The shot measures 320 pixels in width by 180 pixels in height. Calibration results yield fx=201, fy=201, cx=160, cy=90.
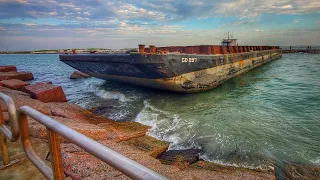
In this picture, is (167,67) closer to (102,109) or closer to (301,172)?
(102,109)

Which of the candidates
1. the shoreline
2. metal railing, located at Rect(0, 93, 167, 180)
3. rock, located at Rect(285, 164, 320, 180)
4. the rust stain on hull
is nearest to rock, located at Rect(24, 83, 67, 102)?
the shoreline

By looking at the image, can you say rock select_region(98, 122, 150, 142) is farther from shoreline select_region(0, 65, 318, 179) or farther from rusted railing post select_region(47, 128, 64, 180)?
rusted railing post select_region(47, 128, 64, 180)

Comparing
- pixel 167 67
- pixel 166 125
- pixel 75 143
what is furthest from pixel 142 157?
pixel 167 67

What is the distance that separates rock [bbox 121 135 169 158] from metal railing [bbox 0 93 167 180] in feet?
9.89

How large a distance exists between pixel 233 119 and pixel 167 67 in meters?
4.40

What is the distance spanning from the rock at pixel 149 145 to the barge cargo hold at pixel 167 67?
5.67 m

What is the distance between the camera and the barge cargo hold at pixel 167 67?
10.5m

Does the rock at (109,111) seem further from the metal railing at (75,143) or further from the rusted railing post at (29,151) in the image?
the metal railing at (75,143)

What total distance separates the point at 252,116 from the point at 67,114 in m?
6.81

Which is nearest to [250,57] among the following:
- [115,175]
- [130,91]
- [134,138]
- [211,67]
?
[211,67]

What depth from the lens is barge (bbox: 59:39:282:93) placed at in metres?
10.5

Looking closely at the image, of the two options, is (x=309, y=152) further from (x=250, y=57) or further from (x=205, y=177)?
(x=250, y=57)

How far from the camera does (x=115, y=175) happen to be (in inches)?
116

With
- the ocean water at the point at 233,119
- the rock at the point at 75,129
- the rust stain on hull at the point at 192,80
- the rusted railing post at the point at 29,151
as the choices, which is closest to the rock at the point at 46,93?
the ocean water at the point at 233,119
